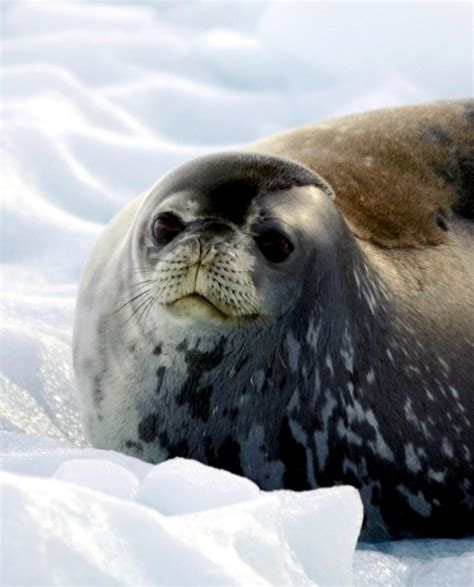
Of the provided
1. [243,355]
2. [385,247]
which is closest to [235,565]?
[243,355]

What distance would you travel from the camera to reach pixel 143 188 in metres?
6.20

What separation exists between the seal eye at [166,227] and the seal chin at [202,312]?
16 centimetres

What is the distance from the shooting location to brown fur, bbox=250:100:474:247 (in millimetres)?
3262

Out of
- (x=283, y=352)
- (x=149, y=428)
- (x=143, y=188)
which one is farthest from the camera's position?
(x=143, y=188)

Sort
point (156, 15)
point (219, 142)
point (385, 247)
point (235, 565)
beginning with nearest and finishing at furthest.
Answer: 1. point (235, 565)
2. point (385, 247)
3. point (219, 142)
4. point (156, 15)

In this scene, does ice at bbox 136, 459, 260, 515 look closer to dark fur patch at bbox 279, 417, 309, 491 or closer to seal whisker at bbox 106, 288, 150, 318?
dark fur patch at bbox 279, 417, 309, 491

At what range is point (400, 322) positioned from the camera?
2.97 m

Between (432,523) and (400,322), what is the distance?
0.45m

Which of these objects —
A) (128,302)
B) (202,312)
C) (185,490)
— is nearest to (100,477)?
(185,490)

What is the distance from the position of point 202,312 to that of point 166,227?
0.74 ft

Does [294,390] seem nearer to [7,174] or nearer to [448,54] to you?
[7,174]

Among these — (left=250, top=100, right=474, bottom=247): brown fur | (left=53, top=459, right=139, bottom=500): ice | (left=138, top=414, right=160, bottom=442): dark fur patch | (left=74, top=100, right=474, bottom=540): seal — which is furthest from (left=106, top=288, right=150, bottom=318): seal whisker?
(left=53, top=459, right=139, bottom=500): ice

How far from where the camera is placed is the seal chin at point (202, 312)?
2619 mm

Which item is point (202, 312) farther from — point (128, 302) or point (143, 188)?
point (143, 188)
